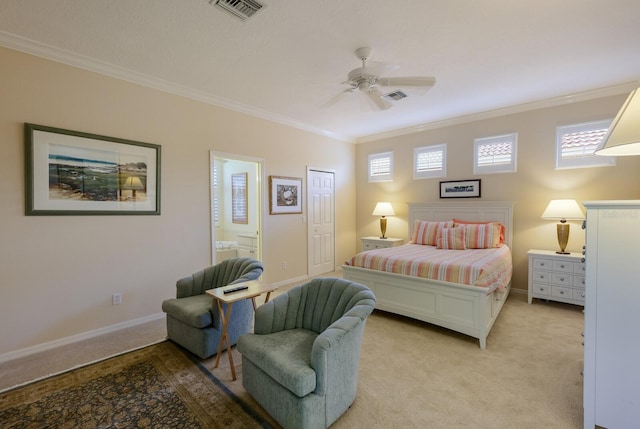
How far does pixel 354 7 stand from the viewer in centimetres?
221

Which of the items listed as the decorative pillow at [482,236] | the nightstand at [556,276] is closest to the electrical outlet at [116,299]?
the decorative pillow at [482,236]

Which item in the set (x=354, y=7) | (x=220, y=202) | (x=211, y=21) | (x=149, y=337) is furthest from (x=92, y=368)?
(x=220, y=202)

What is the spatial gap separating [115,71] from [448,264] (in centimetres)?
425

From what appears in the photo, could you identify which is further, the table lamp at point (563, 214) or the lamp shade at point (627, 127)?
the table lamp at point (563, 214)

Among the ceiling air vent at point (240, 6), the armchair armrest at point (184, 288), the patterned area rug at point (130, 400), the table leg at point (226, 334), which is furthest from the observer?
the armchair armrest at point (184, 288)

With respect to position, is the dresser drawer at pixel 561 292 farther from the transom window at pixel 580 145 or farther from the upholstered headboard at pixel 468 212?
the transom window at pixel 580 145

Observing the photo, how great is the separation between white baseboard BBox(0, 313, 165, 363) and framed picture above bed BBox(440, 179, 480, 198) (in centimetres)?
495

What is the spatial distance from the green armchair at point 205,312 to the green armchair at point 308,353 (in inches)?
25.8

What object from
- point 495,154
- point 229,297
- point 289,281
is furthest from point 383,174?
point 229,297

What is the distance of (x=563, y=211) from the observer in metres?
3.85

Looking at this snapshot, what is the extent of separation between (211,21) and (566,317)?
5122mm

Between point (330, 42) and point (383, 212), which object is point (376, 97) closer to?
point (330, 42)

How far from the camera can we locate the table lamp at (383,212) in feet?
18.8

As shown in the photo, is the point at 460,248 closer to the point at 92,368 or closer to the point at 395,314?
the point at 395,314
